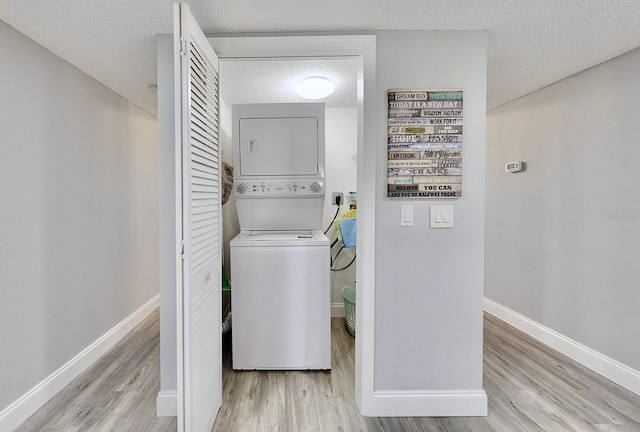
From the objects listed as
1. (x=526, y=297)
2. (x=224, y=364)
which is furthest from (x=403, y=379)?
(x=526, y=297)

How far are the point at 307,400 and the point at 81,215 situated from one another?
199cm

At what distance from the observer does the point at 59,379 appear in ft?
6.13

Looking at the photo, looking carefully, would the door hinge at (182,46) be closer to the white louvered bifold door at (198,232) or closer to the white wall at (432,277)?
the white louvered bifold door at (198,232)

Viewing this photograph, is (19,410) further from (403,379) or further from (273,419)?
(403,379)

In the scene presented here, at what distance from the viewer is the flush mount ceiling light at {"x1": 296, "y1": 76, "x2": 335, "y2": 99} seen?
2.27m

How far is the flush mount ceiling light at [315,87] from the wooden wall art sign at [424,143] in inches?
32.9

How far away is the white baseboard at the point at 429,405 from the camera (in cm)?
167

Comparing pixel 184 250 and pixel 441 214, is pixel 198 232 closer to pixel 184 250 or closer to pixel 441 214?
pixel 184 250

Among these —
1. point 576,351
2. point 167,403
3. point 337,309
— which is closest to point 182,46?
point 167,403

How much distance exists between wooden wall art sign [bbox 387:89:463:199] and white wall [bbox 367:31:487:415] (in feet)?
0.14

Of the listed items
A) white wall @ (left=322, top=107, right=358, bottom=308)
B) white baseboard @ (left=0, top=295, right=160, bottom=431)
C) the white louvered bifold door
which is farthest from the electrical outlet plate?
white baseboard @ (left=0, top=295, right=160, bottom=431)

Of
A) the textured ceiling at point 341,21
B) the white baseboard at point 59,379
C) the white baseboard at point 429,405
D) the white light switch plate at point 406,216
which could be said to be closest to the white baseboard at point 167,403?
the white baseboard at point 59,379

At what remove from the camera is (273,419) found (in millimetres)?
1655

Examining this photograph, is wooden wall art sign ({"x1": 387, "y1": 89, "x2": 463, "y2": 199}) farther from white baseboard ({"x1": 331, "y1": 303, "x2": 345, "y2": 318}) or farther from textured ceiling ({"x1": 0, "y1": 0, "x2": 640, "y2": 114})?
white baseboard ({"x1": 331, "y1": 303, "x2": 345, "y2": 318})
